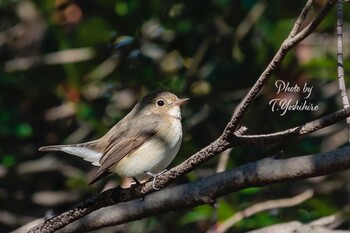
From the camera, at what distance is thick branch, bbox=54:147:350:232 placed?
387cm

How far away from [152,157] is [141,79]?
150cm

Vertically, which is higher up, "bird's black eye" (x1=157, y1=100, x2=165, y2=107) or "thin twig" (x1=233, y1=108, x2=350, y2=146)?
"bird's black eye" (x1=157, y1=100, x2=165, y2=107)

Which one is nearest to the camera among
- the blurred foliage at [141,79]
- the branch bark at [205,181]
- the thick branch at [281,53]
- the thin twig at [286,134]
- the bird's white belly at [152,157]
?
the thick branch at [281,53]

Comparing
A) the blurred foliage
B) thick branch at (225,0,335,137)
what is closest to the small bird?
the blurred foliage

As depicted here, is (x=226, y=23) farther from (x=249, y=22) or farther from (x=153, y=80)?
(x=153, y=80)

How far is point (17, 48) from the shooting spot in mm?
7316

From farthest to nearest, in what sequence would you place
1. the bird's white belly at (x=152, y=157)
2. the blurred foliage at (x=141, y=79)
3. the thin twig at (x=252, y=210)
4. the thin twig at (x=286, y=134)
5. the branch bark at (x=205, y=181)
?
the blurred foliage at (x=141, y=79) < the thin twig at (x=252, y=210) < the bird's white belly at (x=152, y=157) < the branch bark at (x=205, y=181) < the thin twig at (x=286, y=134)

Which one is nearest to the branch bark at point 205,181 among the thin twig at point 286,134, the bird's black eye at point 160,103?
the thin twig at point 286,134

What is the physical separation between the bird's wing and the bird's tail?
107 millimetres

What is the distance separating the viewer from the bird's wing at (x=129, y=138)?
534cm

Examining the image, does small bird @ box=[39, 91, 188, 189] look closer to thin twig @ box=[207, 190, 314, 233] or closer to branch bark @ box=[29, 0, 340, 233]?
thin twig @ box=[207, 190, 314, 233]

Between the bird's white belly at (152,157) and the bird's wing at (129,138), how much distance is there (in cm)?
5

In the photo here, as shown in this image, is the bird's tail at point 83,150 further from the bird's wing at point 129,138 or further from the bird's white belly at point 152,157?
the bird's white belly at point 152,157

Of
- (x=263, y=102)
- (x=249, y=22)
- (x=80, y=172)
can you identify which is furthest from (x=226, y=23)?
(x=80, y=172)
